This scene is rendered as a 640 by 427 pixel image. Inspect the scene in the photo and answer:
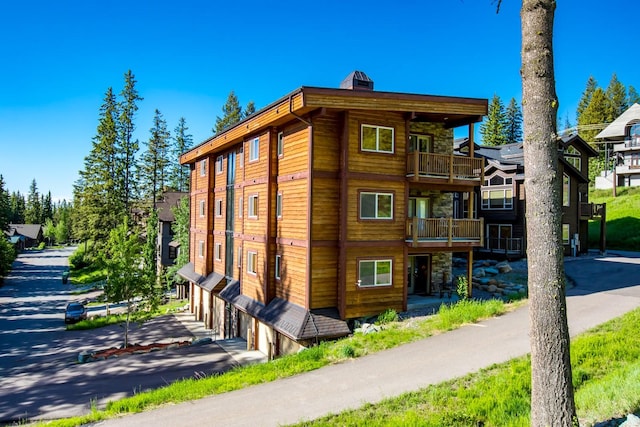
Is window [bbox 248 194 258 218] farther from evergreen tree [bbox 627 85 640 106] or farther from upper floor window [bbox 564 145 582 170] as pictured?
evergreen tree [bbox 627 85 640 106]

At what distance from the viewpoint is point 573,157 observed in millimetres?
31156

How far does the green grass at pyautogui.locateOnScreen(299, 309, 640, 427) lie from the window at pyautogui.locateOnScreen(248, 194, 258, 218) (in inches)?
504

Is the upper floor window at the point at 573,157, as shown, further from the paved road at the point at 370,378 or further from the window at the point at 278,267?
the window at the point at 278,267

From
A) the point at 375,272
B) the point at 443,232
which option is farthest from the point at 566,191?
the point at 375,272

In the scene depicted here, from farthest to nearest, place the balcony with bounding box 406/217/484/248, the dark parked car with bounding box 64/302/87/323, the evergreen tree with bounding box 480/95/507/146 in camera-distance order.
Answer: the evergreen tree with bounding box 480/95/507/146, the dark parked car with bounding box 64/302/87/323, the balcony with bounding box 406/217/484/248

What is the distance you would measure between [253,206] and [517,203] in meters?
17.8

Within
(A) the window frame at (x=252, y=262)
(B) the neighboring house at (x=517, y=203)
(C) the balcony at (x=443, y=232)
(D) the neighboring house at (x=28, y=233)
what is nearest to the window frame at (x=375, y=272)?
(C) the balcony at (x=443, y=232)

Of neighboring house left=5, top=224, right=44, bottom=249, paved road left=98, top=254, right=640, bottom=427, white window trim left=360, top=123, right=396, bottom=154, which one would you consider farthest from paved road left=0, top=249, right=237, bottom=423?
neighboring house left=5, top=224, right=44, bottom=249

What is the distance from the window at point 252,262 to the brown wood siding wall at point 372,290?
551cm

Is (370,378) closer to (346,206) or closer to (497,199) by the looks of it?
(346,206)

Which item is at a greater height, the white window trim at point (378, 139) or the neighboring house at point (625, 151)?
the neighboring house at point (625, 151)

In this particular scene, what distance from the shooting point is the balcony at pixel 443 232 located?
17.0 meters

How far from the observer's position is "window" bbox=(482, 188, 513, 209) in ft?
94.3

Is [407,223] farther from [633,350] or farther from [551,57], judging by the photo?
[551,57]
